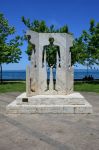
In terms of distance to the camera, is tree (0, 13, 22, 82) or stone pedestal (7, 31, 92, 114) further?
tree (0, 13, 22, 82)

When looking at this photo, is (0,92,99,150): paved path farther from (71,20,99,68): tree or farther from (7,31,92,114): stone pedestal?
(71,20,99,68): tree

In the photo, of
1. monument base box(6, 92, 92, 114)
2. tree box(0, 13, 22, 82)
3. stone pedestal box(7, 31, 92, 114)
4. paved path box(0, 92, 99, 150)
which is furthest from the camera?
tree box(0, 13, 22, 82)

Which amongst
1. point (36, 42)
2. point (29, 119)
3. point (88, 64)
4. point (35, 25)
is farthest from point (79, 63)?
point (29, 119)

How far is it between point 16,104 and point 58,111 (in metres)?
1.75

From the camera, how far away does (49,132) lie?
8.02 metres

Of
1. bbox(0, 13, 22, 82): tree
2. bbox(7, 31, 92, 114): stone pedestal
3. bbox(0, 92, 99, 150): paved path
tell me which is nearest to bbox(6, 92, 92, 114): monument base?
bbox(7, 31, 92, 114): stone pedestal

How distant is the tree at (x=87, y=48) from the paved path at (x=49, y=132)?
2270 cm

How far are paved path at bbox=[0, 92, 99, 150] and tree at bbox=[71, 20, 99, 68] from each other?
2270cm

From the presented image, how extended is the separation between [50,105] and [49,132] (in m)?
3.48

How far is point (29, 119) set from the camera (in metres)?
10.1

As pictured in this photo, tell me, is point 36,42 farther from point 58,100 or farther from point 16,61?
point 16,61

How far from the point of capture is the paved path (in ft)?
22.0

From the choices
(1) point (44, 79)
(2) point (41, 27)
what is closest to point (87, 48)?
(2) point (41, 27)

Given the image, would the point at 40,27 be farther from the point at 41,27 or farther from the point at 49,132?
the point at 49,132
